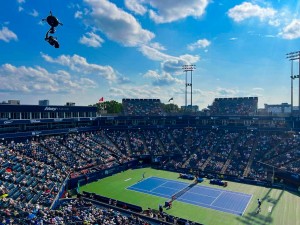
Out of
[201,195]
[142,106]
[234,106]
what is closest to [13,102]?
[142,106]

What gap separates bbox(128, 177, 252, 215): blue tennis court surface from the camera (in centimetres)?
3291

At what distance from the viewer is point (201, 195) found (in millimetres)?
36719

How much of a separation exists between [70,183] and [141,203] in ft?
39.2

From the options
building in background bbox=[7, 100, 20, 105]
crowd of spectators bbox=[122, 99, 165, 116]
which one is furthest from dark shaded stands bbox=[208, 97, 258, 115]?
building in background bbox=[7, 100, 20, 105]

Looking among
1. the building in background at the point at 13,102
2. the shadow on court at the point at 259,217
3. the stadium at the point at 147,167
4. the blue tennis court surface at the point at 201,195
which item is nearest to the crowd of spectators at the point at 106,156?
the stadium at the point at 147,167

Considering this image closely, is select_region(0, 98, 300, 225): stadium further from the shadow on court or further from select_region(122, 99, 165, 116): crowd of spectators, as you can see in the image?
select_region(122, 99, 165, 116): crowd of spectators

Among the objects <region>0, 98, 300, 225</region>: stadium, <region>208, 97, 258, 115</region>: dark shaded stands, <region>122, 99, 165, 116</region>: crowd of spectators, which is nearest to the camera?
<region>0, 98, 300, 225</region>: stadium

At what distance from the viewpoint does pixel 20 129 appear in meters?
45.4

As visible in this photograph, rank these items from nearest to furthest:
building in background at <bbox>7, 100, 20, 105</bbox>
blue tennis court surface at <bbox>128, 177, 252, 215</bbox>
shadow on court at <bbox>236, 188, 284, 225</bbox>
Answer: shadow on court at <bbox>236, 188, 284, 225</bbox> → blue tennis court surface at <bbox>128, 177, 252, 215</bbox> → building in background at <bbox>7, 100, 20, 105</bbox>

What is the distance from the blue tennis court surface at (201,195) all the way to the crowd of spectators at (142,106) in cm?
3300

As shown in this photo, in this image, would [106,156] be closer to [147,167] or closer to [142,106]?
[147,167]

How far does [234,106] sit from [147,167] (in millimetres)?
35028

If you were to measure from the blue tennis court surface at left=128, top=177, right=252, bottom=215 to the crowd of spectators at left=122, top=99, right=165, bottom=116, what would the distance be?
33.0m

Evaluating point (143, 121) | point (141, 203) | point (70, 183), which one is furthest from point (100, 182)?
point (143, 121)
